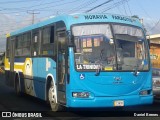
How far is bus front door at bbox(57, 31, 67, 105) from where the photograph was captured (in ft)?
38.1

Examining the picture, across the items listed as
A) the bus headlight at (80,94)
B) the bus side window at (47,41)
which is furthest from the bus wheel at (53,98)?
the bus headlight at (80,94)

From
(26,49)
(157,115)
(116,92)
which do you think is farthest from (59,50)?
(26,49)

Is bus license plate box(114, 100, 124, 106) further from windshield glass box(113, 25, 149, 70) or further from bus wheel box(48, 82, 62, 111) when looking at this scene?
bus wheel box(48, 82, 62, 111)

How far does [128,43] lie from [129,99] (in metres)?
1.67

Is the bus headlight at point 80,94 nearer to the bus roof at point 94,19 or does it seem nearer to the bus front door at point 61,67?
the bus front door at point 61,67

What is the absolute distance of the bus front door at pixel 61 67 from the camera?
11.6m

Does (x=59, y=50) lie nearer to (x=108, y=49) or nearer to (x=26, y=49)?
(x=108, y=49)

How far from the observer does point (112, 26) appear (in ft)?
38.3

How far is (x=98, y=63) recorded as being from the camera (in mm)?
11133

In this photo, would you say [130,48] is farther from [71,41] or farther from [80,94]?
[80,94]

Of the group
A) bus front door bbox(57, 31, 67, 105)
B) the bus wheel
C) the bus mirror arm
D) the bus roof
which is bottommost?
the bus wheel

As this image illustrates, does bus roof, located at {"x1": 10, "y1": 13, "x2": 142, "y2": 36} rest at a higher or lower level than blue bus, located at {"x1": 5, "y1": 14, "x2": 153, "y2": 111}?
higher

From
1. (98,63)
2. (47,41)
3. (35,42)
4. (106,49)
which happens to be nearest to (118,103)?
(98,63)

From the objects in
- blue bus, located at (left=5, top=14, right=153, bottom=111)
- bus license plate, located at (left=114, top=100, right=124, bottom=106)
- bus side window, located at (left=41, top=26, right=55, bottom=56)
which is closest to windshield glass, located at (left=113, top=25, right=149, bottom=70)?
blue bus, located at (left=5, top=14, right=153, bottom=111)
